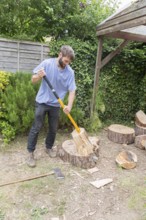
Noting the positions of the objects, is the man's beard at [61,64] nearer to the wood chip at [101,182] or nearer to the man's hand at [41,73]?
the man's hand at [41,73]

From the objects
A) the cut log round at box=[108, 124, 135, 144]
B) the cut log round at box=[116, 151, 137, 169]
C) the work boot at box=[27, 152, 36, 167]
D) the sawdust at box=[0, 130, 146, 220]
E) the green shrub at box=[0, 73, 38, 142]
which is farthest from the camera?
the cut log round at box=[108, 124, 135, 144]

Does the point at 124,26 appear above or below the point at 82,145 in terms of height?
above

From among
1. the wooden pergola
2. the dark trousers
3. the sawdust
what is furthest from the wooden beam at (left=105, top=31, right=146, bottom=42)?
the sawdust

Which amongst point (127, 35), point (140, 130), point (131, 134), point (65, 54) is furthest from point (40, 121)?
point (127, 35)

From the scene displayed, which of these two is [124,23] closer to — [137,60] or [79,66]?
[79,66]

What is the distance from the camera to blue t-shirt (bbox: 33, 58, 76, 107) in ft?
9.23

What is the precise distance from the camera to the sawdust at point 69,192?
7.33 ft

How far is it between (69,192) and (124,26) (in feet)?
8.25

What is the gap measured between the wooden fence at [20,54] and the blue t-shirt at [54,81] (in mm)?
1667

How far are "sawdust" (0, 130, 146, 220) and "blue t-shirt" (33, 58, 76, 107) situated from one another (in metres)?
0.93

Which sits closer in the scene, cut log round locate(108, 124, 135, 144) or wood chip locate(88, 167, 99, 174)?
wood chip locate(88, 167, 99, 174)

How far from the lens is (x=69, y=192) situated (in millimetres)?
2572

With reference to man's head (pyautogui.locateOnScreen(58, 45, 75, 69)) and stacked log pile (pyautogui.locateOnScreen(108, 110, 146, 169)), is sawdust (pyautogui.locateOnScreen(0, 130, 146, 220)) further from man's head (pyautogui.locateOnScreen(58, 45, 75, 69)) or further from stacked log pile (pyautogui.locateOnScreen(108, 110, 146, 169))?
man's head (pyautogui.locateOnScreen(58, 45, 75, 69))

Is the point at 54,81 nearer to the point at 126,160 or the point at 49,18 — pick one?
the point at 126,160
